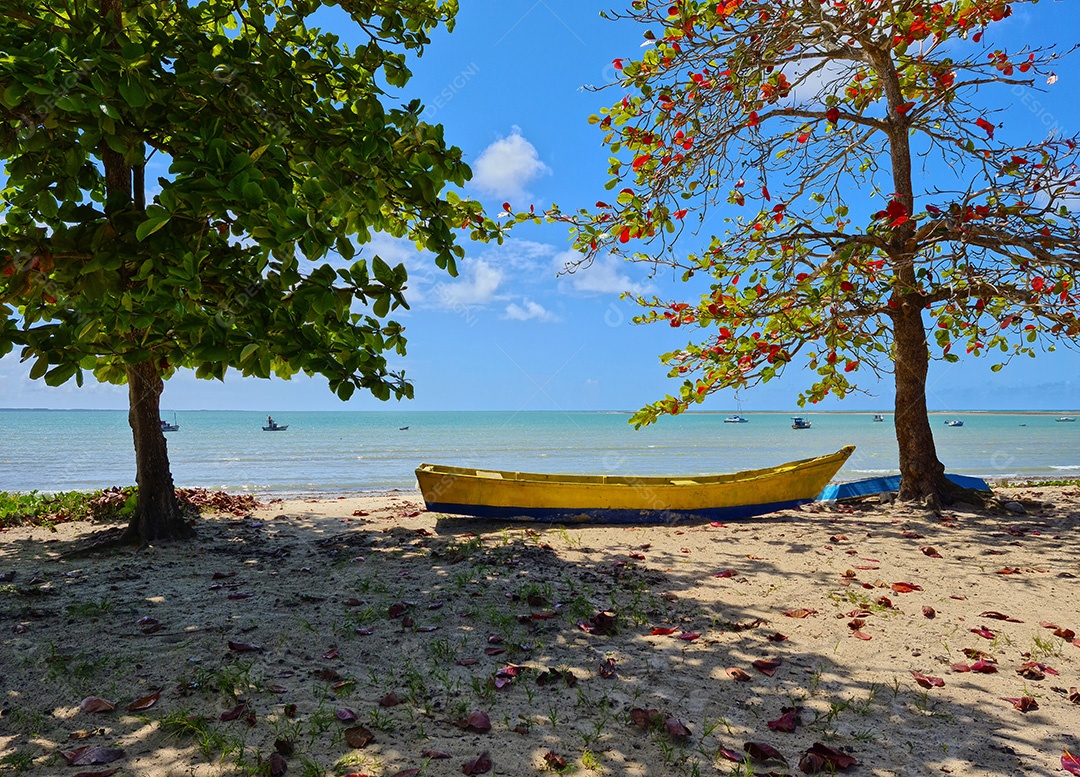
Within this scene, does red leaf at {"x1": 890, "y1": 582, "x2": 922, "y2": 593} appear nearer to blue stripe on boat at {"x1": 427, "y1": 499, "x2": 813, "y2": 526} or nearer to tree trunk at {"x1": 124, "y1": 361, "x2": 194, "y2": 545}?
blue stripe on boat at {"x1": 427, "y1": 499, "x2": 813, "y2": 526}

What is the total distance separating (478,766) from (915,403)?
9.66 m

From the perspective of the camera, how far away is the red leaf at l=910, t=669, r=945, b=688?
394 centimetres

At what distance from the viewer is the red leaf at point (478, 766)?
288 cm

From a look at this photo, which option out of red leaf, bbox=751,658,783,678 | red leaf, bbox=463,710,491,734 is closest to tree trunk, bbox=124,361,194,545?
red leaf, bbox=463,710,491,734

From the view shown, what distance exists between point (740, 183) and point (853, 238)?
1.80 m

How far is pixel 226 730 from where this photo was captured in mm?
3238

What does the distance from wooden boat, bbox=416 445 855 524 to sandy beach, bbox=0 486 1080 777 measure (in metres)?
1.28

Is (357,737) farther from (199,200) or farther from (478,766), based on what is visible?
(199,200)

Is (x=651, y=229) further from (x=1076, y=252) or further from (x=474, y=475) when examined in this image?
(x=1076, y=252)

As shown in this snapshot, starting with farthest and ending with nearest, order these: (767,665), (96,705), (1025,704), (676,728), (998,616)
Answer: (998,616), (767,665), (1025,704), (96,705), (676,728)

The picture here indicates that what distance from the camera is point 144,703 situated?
138 inches

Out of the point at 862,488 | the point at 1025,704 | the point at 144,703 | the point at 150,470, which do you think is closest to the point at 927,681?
the point at 1025,704

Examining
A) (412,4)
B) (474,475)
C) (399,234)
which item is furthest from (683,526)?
(412,4)

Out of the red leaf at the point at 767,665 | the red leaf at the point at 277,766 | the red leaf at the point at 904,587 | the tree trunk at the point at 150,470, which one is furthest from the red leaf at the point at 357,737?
the tree trunk at the point at 150,470
